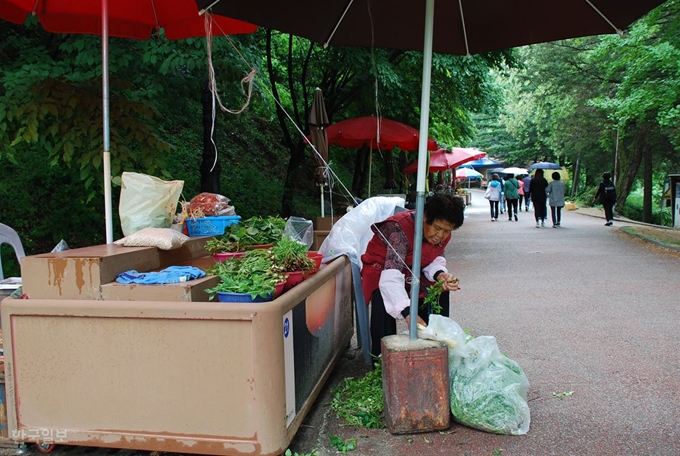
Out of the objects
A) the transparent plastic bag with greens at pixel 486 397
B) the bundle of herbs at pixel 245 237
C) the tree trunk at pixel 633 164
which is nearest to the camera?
the transparent plastic bag with greens at pixel 486 397

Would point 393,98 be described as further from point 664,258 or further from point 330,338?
point 330,338

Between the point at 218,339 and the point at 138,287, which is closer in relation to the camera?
the point at 218,339

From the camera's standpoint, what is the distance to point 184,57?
622 cm

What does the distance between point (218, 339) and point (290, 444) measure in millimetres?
873

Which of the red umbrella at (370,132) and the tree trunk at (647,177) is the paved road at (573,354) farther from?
the tree trunk at (647,177)

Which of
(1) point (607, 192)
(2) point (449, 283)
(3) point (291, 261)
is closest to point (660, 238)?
(1) point (607, 192)

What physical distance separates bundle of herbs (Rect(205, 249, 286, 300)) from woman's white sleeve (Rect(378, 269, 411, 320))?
73 centimetres

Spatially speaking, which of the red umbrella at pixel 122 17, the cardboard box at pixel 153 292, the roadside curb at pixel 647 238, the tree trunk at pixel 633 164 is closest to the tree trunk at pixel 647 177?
the tree trunk at pixel 633 164


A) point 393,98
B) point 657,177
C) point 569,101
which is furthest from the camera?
point 657,177

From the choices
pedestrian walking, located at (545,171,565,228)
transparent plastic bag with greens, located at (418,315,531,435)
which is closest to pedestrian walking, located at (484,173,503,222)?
pedestrian walking, located at (545,171,565,228)

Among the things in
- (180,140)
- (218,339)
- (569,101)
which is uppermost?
(569,101)

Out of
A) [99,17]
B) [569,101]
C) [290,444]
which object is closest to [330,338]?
[290,444]

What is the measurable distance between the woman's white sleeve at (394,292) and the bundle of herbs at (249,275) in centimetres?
73

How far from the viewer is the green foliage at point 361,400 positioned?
12.3 ft
